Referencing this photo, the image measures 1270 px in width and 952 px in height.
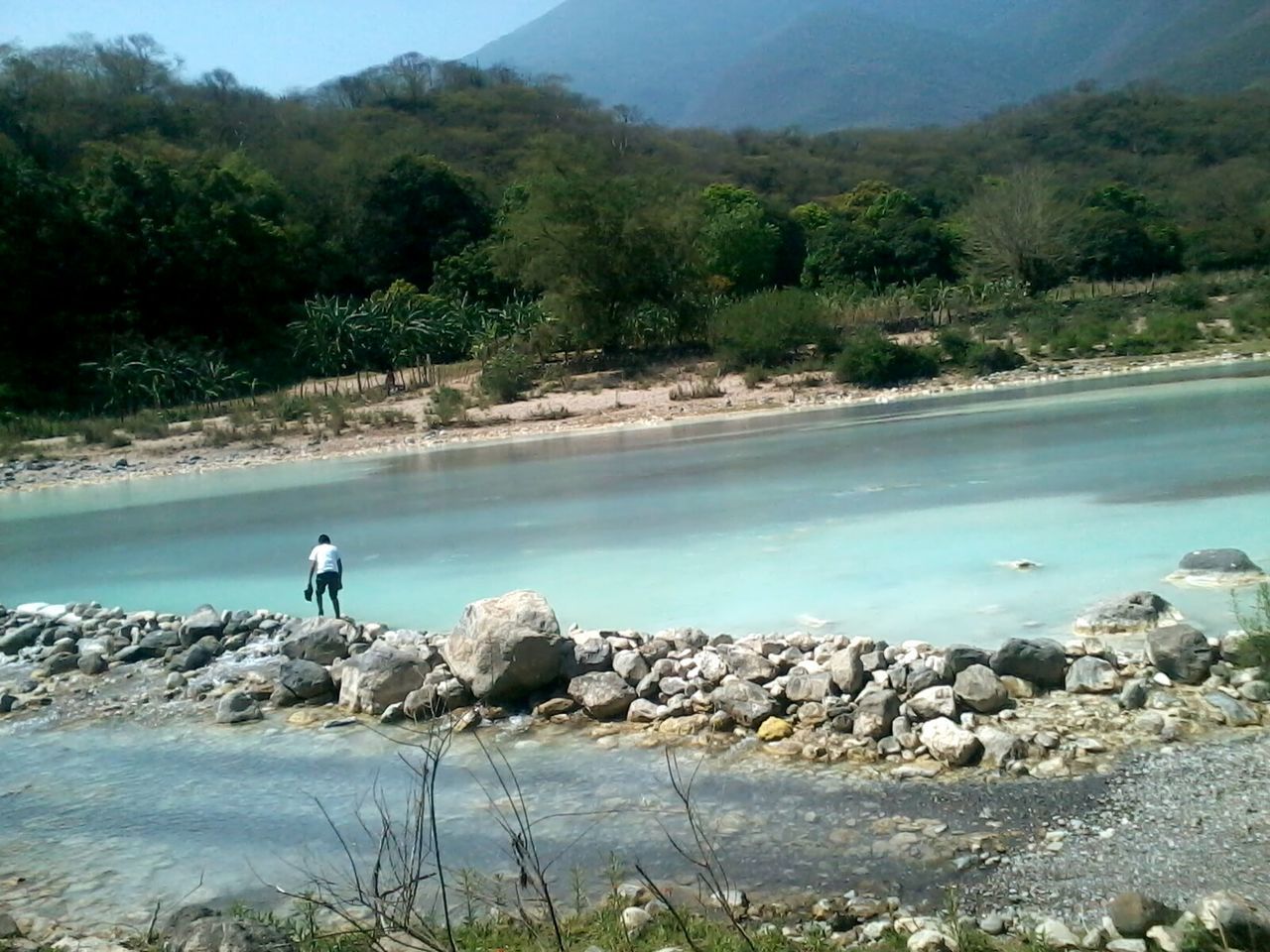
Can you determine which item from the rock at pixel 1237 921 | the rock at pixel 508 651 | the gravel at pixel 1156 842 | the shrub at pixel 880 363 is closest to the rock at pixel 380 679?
the rock at pixel 508 651

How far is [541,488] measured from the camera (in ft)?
62.1

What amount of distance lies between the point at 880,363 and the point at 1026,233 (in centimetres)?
1742

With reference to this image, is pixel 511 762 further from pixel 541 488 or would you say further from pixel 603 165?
pixel 603 165

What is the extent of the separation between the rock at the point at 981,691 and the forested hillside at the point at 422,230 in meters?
31.9

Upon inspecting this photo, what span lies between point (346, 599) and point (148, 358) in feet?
104

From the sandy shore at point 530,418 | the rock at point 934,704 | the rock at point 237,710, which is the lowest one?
the sandy shore at point 530,418

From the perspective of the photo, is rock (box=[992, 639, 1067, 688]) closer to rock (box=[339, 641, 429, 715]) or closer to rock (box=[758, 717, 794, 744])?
rock (box=[758, 717, 794, 744])

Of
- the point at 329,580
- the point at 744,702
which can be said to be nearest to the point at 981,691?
the point at 744,702

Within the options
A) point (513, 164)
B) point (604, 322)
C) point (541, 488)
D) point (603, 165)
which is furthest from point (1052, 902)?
point (513, 164)

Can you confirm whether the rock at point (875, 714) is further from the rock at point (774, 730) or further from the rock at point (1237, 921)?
the rock at point (1237, 921)

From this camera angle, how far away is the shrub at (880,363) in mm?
33781

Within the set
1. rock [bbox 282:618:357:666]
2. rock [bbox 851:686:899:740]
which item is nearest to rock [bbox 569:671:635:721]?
rock [bbox 851:686:899:740]

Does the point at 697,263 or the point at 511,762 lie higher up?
the point at 697,263

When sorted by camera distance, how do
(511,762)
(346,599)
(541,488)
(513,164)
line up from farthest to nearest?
(513,164), (541,488), (346,599), (511,762)
